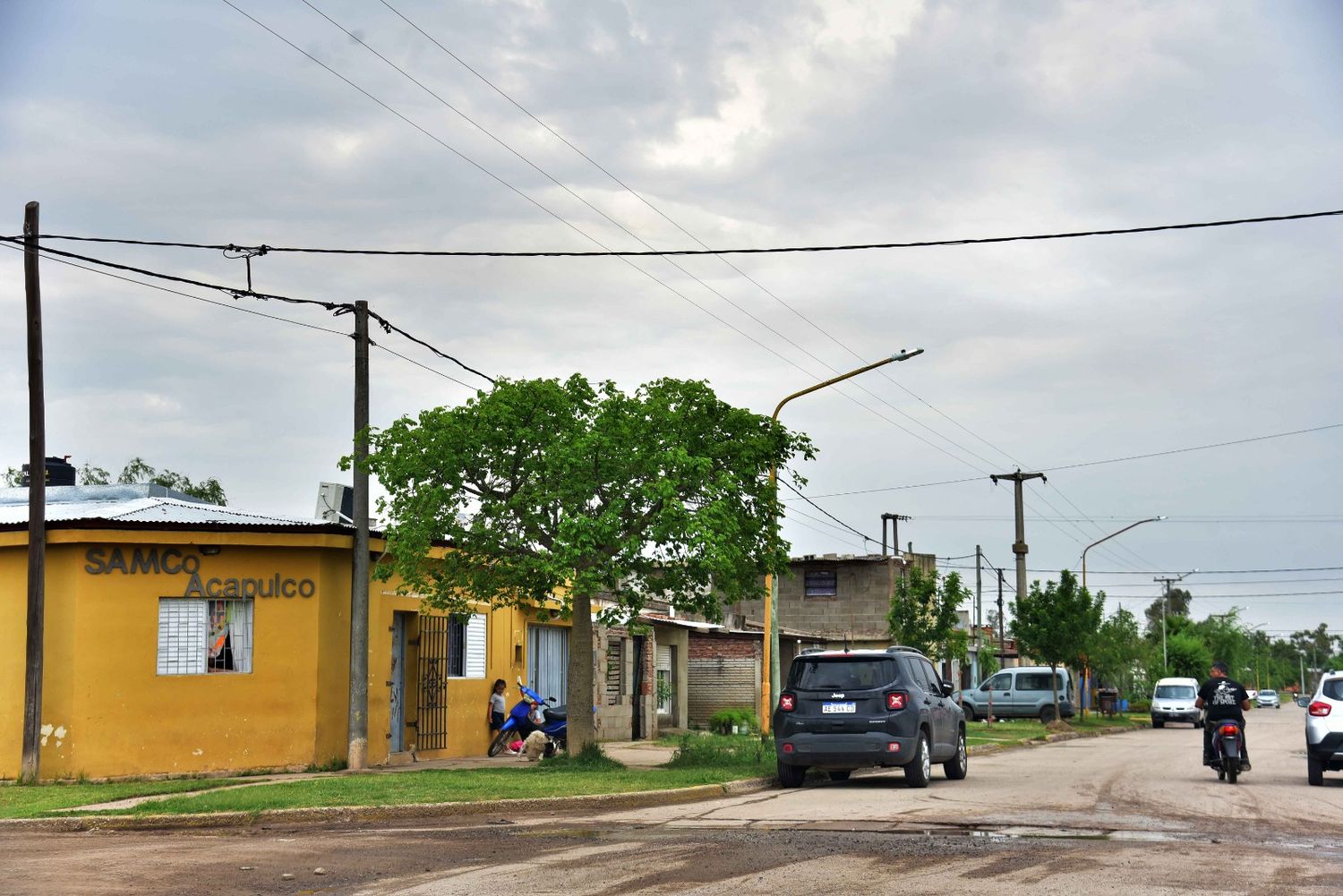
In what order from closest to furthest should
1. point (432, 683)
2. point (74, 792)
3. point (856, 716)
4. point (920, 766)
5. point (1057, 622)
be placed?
point (74, 792) < point (856, 716) < point (920, 766) < point (432, 683) < point (1057, 622)

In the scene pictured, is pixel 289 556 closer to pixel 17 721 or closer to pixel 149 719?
pixel 149 719

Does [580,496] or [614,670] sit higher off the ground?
[580,496]

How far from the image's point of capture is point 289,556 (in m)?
20.5

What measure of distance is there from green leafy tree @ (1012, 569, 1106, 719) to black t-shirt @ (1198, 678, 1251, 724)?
79.9 feet

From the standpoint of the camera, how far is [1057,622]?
42844mm

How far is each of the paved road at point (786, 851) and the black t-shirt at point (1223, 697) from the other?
1.86m

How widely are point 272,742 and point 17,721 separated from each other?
3.44m

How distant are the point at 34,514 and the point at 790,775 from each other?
10573 mm

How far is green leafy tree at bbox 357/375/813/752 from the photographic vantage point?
18.1 meters

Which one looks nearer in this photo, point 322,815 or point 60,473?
point 322,815

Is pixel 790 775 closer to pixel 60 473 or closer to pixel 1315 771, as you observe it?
pixel 1315 771

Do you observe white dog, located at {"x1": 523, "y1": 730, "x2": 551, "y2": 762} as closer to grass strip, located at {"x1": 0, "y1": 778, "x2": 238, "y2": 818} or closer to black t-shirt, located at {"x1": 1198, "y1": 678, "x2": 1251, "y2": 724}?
grass strip, located at {"x1": 0, "y1": 778, "x2": 238, "y2": 818}

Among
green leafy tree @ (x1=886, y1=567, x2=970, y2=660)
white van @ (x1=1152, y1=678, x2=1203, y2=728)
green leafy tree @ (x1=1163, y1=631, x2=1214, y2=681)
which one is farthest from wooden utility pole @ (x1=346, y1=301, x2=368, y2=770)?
green leafy tree @ (x1=1163, y1=631, x2=1214, y2=681)

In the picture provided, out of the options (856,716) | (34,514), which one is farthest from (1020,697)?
(34,514)
